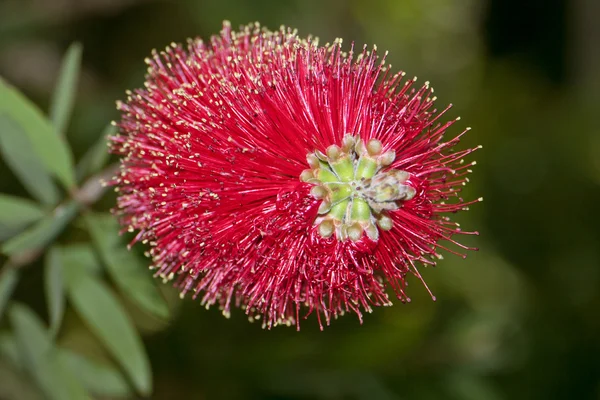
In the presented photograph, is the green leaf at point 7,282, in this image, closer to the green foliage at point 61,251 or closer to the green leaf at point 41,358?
the green foliage at point 61,251

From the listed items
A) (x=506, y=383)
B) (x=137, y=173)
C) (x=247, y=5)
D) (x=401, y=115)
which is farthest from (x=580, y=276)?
(x=137, y=173)

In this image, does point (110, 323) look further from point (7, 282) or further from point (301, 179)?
point (301, 179)

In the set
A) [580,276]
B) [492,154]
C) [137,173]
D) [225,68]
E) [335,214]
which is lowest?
[335,214]

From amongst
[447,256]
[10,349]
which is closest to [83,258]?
[10,349]

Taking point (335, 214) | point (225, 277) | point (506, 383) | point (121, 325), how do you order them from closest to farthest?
point (335, 214)
point (225, 277)
point (121, 325)
point (506, 383)

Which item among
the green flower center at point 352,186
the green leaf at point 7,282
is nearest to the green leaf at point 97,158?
the green leaf at point 7,282

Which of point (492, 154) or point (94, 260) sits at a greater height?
point (492, 154)

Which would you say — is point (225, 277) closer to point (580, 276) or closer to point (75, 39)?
point (75, 39)
